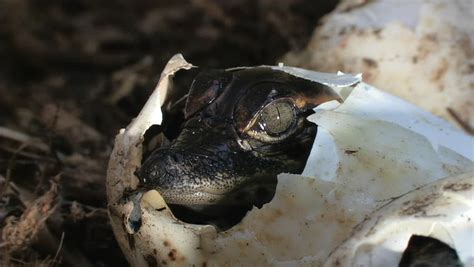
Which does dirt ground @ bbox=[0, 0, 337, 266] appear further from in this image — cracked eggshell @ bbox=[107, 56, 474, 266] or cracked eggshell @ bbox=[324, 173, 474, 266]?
cracked eggshell @ bbox=[324, 173, 474, 266]

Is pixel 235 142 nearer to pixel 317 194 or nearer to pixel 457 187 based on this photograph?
pixel 317 194

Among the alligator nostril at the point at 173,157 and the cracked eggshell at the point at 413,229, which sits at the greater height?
the cracked eggshell at the point at 413,229

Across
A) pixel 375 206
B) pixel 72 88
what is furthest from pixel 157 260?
pixel 72 88

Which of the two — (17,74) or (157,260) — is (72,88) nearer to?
(17,74)

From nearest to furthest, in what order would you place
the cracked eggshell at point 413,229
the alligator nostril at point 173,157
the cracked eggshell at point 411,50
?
the cracked eggshell at point 413,229 < the alligator nostril at point 173,157 < the cracked eggshell at point 411,50

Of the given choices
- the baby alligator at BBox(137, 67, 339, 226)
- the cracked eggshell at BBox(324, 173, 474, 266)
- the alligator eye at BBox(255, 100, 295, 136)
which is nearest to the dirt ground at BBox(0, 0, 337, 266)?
the baby alligator at BBox(137, 67, 339, 226)

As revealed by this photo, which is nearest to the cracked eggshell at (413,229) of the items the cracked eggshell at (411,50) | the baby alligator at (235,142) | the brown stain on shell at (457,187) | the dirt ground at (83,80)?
the brown stain on shell at (457,187)

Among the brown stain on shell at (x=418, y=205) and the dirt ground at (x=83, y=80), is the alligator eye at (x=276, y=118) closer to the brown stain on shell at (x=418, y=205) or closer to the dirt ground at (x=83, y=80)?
the brown stain on shell at (x=418, y=205)
